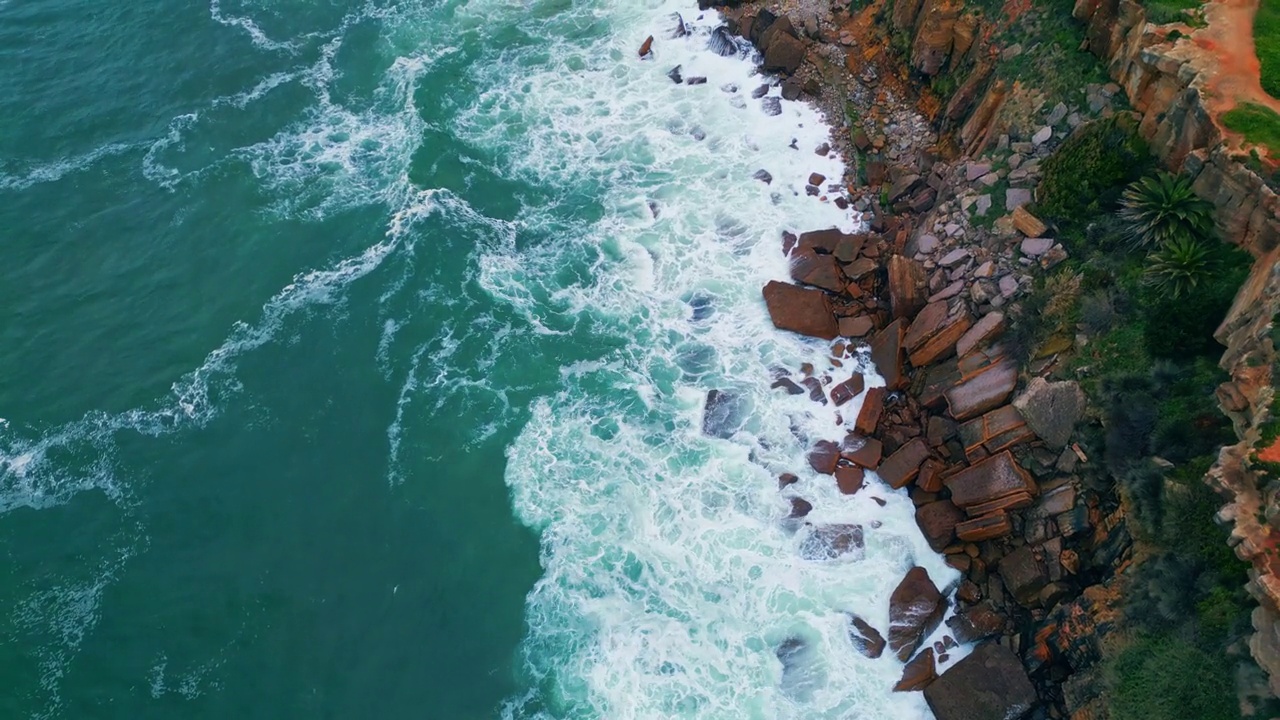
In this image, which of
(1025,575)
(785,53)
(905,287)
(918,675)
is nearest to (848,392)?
(905,287)

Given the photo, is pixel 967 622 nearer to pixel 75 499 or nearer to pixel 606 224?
pixel 606 224

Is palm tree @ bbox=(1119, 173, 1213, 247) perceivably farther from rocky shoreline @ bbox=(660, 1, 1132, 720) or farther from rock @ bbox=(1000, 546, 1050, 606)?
rock @ bbox=(1000, 546, 1050, 606)

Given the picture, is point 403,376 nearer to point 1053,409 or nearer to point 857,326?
point 857,326

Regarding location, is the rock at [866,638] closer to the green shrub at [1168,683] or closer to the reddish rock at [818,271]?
the green shrub at [1168,683]

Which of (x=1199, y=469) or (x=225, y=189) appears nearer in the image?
(x=1199, y=469)

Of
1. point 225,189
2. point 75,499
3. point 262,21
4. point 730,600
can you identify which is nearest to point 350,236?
point 225,189

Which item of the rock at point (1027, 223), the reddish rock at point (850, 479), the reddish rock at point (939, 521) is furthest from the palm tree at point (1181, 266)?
the reddish rock at point (850, 479)
